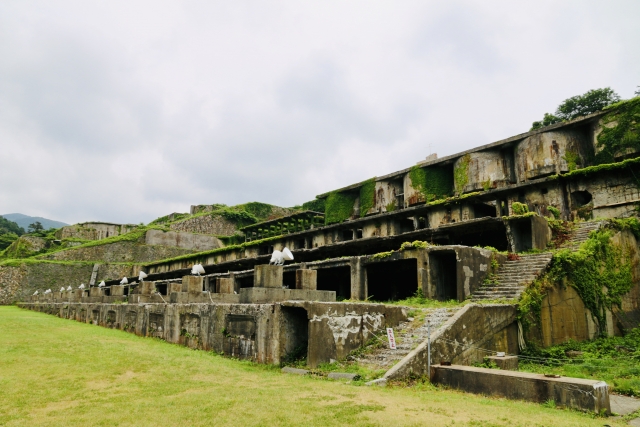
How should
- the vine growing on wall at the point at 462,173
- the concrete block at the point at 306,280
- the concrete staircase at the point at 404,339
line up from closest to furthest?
1. the concrete staircase at the point at 404,339
2. the concrete block at the point at 306,280
3. the vine growing on wall at the point at 462,173

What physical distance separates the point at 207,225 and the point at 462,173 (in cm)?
4020

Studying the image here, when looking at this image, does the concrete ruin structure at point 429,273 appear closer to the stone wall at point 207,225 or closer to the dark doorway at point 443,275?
the dark doorway at point 443,275

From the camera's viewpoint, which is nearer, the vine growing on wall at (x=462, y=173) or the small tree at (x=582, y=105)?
the vine growing on wall at (x=462, y=173)

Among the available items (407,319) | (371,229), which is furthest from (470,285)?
(371,229)

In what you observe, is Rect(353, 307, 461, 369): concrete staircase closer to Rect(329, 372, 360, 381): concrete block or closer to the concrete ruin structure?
the concrete ruin structure

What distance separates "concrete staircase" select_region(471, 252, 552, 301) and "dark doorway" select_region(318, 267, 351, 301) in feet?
28.8

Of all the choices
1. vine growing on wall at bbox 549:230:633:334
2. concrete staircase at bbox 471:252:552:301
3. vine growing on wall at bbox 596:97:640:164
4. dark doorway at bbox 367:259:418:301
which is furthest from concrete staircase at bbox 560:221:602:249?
vine growing on wall at bbox 596:97:640:164

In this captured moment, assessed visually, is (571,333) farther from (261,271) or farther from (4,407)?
(4,407)

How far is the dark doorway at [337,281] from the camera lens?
24805 mm

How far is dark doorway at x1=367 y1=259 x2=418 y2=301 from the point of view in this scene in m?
22.4

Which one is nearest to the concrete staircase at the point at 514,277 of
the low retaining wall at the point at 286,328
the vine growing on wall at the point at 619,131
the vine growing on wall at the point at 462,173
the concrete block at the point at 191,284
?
the low retaining wall at the point at 286,328

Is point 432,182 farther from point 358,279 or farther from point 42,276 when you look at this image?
point 42,276

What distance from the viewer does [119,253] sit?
56250 mm

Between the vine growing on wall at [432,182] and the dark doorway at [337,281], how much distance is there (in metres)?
12.3
